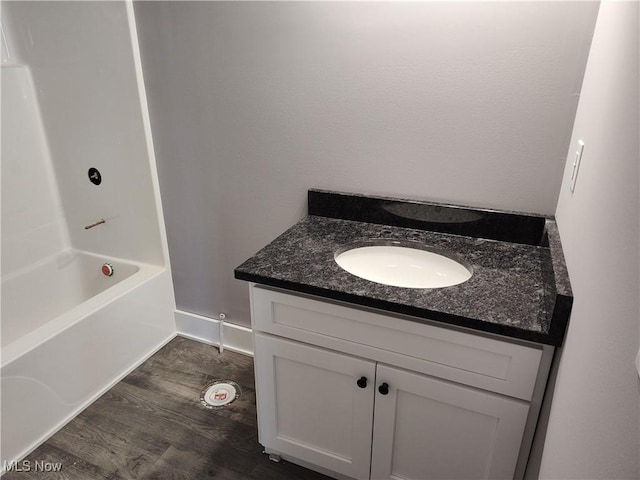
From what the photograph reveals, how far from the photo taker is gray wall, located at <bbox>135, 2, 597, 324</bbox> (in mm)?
1299

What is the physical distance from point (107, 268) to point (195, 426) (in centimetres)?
92

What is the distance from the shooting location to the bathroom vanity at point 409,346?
3.54 ft

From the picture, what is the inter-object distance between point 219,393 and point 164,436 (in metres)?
0.29

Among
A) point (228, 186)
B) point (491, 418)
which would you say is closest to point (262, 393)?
point (491, 418)

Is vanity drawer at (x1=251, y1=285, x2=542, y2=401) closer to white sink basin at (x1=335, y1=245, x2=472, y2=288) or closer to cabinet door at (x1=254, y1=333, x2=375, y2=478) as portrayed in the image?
cabinet door at (x1=254, y1=333, x2=375, y2=478)

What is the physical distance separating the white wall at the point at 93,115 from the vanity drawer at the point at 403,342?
1041mm

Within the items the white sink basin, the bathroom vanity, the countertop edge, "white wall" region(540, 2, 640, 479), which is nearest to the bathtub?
the bathroom vanity

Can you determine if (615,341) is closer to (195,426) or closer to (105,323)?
(195,426)

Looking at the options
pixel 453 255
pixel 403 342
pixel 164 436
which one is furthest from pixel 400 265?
pixel 164 436

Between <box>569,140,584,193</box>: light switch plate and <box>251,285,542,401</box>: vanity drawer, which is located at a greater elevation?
<box>569,140,584,193</box>: light switch plate

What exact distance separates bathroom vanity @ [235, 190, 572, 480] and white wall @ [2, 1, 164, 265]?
3.06ft

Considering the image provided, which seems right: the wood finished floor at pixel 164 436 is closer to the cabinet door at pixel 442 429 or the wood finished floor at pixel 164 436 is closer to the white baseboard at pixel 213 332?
the white baseboard at pixel 213 332

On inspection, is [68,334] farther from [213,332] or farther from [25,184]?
[25,184]

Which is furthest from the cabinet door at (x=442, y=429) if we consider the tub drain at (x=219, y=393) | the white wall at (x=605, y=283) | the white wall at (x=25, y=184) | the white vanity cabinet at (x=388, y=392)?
the white wall at (x=25, y=184)
